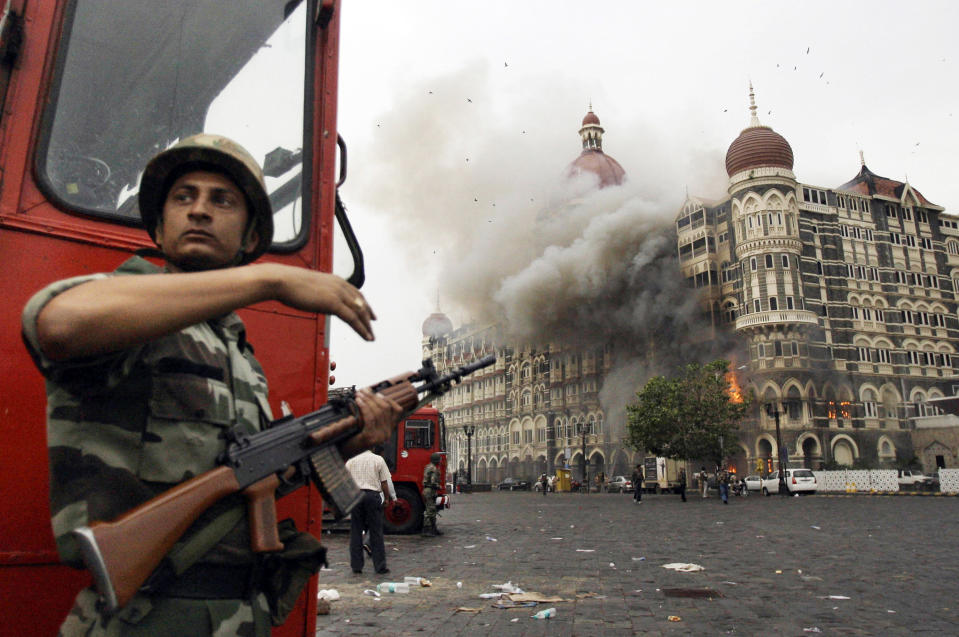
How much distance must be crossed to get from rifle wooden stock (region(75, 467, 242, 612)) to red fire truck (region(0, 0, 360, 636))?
78cm

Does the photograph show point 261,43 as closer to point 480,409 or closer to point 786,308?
point 786,308

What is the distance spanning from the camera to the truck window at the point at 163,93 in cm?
220

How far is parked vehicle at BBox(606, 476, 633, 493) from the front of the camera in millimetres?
48594

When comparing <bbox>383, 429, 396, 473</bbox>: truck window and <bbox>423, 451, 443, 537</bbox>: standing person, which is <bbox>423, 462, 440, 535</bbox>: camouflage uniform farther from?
<bbox>383, 429, 396, 473</bbox>: truck window

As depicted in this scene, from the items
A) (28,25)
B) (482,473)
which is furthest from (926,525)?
(482,473)

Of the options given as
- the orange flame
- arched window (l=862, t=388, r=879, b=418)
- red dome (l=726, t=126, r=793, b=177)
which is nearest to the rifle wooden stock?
the orange flame

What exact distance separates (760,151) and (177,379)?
181ft

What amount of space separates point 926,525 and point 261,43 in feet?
55.6

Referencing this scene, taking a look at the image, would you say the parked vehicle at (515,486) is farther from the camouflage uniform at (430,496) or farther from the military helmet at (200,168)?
the military helmet at (200,168)

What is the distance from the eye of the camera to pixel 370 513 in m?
8.34

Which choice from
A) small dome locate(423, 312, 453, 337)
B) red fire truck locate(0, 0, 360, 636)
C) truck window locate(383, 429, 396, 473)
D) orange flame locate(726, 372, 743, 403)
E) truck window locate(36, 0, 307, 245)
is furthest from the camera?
small dome locate(423, 312, 453, 337)

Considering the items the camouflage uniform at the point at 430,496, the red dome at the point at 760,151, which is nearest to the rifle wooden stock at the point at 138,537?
the camouflage uniform at the point at 430,496

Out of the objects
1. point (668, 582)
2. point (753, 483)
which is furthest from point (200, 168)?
point (753, 483)

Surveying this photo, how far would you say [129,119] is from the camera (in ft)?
7.61
